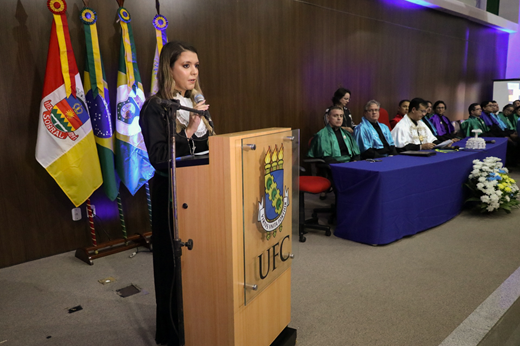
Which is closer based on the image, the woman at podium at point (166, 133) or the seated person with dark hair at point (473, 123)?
the woman at podium at point (166, 133)

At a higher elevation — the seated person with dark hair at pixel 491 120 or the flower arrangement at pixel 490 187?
the seated person with dark hair at pixel 491 120

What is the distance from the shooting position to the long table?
3.58m

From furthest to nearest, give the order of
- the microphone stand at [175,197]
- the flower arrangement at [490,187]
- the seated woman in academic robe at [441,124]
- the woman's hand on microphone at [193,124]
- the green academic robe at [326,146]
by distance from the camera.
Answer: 1. the seated woman in academic robe at [441,124]
2. the green academic robe at [326,146]
3. the flower arrangement at [490,187]
4. the woman's hand on microphone at [193,124]
5. the microphone stand at [175,197]

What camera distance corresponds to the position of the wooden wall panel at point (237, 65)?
10.8 feet

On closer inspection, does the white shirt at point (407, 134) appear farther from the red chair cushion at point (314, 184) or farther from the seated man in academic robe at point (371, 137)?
the red chair cushion at point (314, 184)

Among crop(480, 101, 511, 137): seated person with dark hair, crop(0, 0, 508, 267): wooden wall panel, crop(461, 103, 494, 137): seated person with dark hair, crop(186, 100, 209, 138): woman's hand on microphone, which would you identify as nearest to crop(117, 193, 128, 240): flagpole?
crop(0, 0, 508, 267): wooden wall panel

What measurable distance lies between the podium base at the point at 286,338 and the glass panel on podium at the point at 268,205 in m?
0.36

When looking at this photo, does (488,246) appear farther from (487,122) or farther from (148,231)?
(487,122)

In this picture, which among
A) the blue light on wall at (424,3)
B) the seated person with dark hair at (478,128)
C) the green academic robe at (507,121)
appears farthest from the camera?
the green academic robe at (507,121)

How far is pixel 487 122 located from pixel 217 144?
343 inches

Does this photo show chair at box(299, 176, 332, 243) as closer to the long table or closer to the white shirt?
the long table

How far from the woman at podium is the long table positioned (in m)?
2.14

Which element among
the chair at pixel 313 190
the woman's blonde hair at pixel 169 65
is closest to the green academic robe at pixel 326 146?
the chair at pixel 313 190

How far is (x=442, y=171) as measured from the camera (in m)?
4.14
